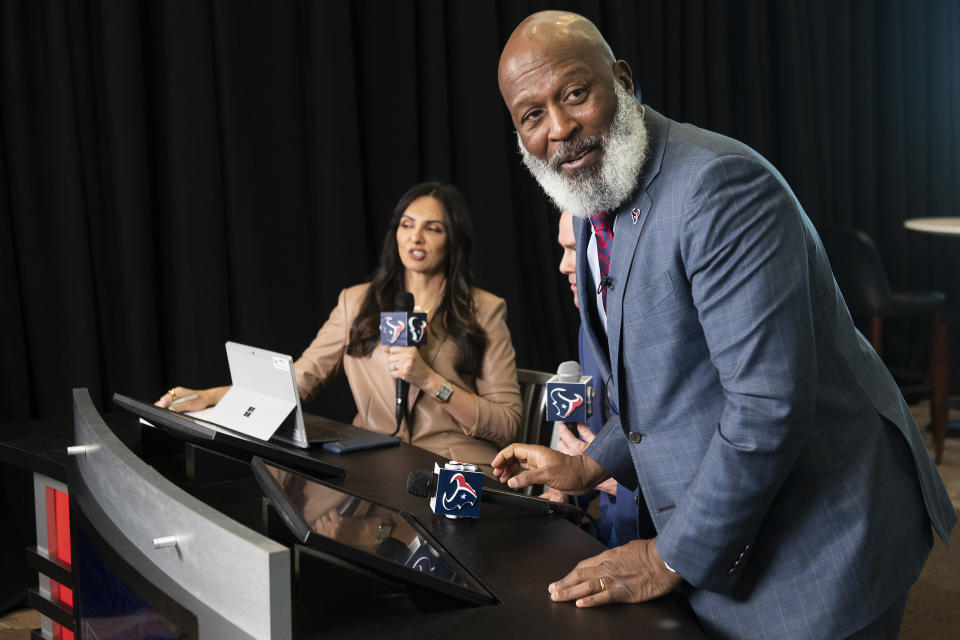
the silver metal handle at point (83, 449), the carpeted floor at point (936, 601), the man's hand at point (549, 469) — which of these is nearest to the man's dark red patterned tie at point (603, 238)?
the man's hand at point (549, 469)

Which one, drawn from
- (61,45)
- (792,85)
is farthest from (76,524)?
(792,85)

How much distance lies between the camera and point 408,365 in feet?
7.99

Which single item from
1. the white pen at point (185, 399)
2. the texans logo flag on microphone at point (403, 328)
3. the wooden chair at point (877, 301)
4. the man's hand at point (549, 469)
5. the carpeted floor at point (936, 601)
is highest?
the texans logo flag on microphone at point (403, 328)

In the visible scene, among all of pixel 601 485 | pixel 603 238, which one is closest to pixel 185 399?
pixel 601 485

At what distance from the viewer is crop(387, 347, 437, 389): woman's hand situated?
8.00 feet

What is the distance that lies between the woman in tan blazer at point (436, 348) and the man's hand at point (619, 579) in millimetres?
1281

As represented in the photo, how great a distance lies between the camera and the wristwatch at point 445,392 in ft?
8.37

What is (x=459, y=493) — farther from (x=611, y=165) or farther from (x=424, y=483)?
(x=611, y=165)

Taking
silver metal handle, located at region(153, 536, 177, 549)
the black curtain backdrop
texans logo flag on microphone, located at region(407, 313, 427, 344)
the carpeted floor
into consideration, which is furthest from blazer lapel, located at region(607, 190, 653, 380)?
the black curtain backdrop

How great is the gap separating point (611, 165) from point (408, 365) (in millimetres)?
1220

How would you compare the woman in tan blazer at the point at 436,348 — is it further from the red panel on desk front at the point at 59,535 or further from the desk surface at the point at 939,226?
the desk surface at the point at 939,226

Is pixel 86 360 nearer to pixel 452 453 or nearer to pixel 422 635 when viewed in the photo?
pixel 452 453

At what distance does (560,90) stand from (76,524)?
1.21 metres

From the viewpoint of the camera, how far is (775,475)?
120cm
